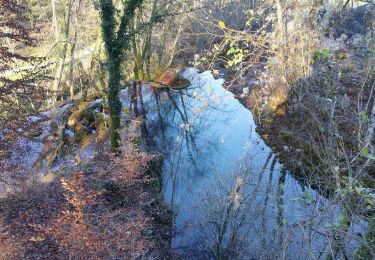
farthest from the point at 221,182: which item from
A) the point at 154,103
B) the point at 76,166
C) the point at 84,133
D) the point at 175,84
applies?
the point at 175,84

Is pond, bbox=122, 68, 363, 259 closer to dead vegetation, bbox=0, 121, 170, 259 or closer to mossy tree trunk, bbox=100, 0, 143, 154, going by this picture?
dead vegetation, bbox=0, 121, 170, 259

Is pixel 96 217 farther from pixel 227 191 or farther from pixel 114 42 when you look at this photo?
pixel 114 42

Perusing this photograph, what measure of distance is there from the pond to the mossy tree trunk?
268 cm

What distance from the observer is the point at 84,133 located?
17.9 m

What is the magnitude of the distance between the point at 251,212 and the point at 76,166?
8169mm

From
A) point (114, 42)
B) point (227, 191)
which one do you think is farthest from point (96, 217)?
point (114, 42)

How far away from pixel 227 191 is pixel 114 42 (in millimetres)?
6430

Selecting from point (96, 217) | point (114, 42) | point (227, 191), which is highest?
point (114, 42)

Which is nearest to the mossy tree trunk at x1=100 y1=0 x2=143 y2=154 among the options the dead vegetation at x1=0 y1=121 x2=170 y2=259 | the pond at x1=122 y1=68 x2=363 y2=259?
the dead vegetation at x1=0 y1=121 x2=170 y2=259

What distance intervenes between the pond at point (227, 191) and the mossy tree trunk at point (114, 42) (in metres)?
2.68

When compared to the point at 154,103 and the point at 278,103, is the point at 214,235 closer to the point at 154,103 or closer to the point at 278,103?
the point at 278,103

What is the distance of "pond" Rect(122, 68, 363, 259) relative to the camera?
19.3ft

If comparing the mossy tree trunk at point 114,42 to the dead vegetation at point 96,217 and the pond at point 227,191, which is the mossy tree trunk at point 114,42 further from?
the pond at point 227,191

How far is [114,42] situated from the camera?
1166 centimetres
